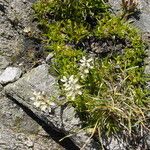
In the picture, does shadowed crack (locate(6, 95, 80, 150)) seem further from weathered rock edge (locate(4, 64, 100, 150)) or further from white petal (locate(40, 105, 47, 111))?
white petal (locate(40, 105, 47, 111))

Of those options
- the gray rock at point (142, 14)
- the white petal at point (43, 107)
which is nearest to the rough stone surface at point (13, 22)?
the white petal at point (43, 107)

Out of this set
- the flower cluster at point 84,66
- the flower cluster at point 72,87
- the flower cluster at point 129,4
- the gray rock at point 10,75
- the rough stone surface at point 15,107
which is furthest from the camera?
the flower cluster at point 129,4

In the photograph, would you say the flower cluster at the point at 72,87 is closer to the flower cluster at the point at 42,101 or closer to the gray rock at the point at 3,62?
the flower cluster at the point at 42,101

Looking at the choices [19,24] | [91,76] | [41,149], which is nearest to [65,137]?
[41,149]

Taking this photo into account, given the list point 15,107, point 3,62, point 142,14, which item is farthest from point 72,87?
point 142,14

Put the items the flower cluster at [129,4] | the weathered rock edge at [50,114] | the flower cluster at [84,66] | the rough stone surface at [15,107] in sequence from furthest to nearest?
1. the flower cluster at [129,4]
2. the rough stone surface at [15,107]
3. the weathered rock edge at [50,114]
4. the flower cluster at [84,66]

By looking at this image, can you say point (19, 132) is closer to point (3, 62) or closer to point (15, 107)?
point (15, 107)

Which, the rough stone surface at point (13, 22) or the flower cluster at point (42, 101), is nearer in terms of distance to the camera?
the flower cluster at point (42, 101)

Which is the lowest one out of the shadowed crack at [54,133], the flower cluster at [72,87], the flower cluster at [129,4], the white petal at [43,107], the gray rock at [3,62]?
the shadowed crack at [54,133]
